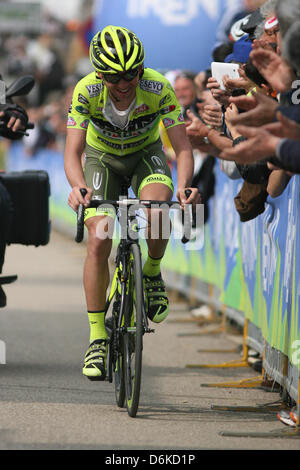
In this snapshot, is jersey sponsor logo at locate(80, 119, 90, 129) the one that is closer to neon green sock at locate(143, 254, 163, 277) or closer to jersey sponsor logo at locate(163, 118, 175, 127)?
Answer: jersey sponsor logo at locate(163, 118, 175, 127)

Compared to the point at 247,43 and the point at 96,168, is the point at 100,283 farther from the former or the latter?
the point at 247,43

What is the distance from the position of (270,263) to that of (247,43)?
59.7 inches

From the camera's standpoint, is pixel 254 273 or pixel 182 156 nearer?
pixel 182 156

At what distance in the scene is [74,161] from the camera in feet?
23.3

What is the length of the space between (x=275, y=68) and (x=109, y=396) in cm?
281

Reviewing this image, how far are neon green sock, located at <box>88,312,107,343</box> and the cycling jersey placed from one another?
1042 mm

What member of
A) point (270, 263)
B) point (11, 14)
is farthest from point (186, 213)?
point (11, 14)

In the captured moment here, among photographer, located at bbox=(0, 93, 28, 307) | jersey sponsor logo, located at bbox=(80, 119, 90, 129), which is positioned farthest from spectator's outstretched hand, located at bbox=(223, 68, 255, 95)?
photographer, located at bbox=(0, 93, 28, 307)

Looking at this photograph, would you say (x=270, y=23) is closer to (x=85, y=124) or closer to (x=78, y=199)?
(x=85, y=124)

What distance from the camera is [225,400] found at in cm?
763

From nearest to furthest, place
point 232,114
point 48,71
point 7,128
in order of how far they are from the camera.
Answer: point 232,114, point 7,128, point 48,71

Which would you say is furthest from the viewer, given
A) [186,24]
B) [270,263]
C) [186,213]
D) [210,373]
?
[186,24]

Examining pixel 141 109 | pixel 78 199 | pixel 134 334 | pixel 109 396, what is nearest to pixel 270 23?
pixel 141 109

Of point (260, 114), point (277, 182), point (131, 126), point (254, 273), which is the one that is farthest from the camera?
point (254, 273)
